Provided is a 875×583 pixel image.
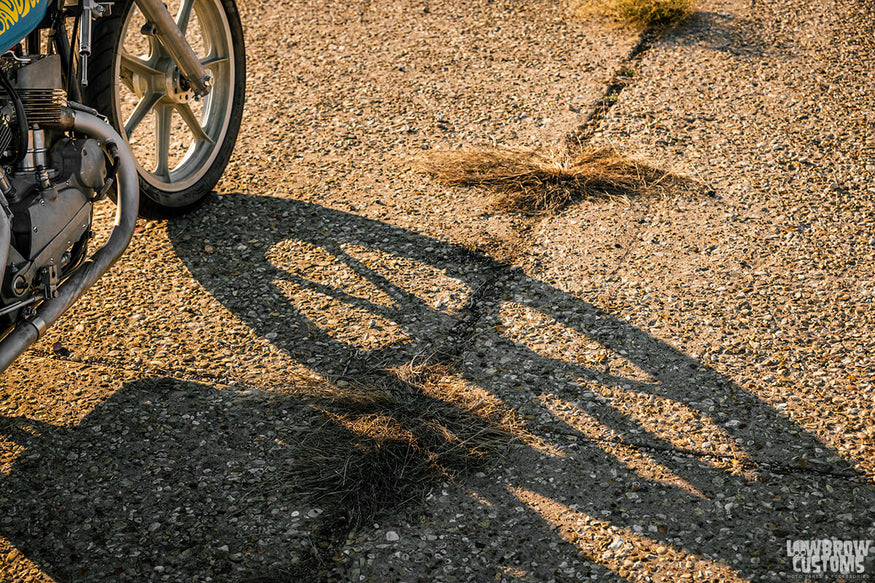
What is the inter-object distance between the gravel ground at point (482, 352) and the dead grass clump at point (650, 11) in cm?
68

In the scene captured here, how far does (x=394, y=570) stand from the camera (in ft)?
7.27

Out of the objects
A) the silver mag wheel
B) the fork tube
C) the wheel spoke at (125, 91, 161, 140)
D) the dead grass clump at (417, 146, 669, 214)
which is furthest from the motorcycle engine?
the dead grass clump at (417, 146, 669, 214)

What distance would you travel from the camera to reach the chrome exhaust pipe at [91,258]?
2406mm

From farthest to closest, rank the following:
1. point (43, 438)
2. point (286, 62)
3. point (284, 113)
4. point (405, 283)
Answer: point (286, 62) → point (284, 113) → point (405, 283) → point (43, 438)

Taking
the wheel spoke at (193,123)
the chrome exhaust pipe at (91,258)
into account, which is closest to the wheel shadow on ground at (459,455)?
the chrome exhaust pipe at (91,258)

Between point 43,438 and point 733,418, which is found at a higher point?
point 43,438

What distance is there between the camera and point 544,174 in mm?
3848

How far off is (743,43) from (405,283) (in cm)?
286

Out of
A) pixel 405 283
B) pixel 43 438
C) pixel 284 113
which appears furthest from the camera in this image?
pixel 284 113

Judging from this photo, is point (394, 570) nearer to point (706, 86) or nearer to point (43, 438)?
point (43, 438)

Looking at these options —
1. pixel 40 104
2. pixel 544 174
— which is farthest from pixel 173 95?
pixel 544 174

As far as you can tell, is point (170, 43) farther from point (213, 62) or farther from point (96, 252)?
point (96, 252)

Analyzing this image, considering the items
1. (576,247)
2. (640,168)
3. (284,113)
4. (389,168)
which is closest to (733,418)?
(576,247)

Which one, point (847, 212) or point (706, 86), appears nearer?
point (847, 212)
